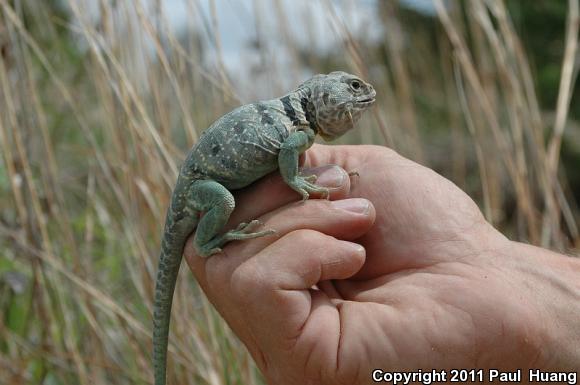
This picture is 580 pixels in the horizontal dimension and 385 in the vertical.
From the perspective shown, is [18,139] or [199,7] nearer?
[18,139]

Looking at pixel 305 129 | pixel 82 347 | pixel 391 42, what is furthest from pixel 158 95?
pixel 391 42

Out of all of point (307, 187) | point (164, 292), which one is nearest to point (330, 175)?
point (307, 187)

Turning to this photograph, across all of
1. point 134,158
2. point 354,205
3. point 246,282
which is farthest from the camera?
point 134,158

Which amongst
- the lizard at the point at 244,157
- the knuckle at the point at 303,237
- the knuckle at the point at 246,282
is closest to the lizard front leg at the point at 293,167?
the lizard at the point at 244,157

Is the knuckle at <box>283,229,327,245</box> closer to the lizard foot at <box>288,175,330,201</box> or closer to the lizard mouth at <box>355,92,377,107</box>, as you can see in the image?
the lizard foot at <box>288,175,330,201</box>

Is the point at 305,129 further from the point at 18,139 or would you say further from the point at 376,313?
the point at 18,139

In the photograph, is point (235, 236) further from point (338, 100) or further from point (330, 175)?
point (338, 100)

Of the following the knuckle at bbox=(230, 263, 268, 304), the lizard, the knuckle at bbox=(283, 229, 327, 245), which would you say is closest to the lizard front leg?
the lizard
